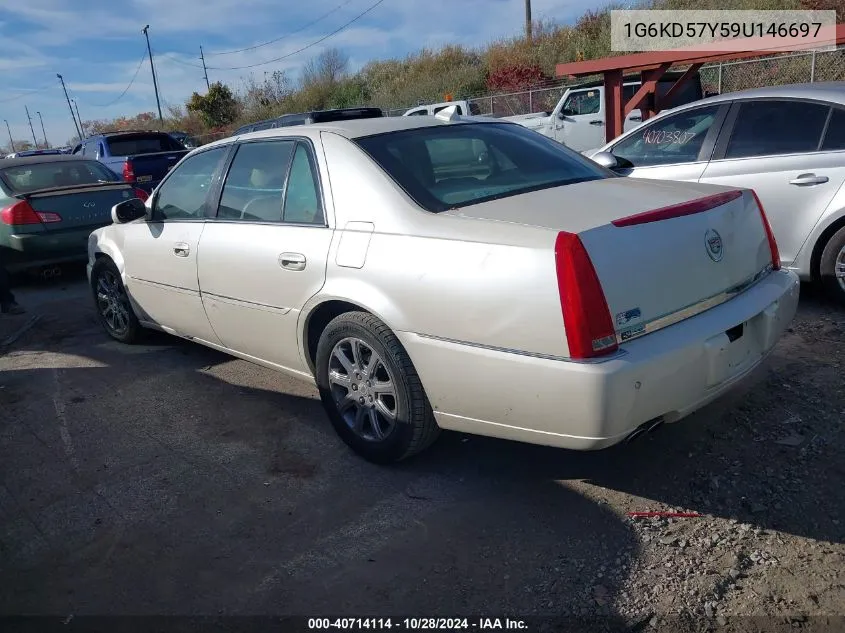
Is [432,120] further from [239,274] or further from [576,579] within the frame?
[576,579]

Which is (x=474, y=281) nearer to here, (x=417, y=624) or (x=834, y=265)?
(x=417, y=624)

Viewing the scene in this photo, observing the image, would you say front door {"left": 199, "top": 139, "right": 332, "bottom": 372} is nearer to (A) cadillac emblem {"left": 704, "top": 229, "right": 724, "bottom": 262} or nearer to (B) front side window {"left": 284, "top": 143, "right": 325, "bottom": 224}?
(B) front side window {"left": 284, "top": 143, "right": 325, "bottom": 224}

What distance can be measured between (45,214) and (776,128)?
294 inches

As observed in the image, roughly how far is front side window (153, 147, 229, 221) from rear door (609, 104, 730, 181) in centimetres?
301

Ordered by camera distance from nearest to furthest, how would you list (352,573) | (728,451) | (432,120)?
(352,573) → (728,451) → (432,120)

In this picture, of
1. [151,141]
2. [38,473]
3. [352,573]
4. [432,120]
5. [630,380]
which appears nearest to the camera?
[630,380]

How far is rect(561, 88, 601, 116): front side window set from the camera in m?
14.9

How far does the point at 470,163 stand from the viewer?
12.2ft

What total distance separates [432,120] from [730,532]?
259 centimetres

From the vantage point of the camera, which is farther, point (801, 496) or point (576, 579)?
point (801, 496)

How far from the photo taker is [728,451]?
10.9ft

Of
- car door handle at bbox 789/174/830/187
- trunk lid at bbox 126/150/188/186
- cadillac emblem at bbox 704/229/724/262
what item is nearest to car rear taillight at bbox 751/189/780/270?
cadillac emblem at bbox 704/229/724/262

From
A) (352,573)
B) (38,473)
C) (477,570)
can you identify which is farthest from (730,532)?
(38,473)

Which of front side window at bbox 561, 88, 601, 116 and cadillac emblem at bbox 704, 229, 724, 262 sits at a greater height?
front side window at bbox 561, 88, 601, 116
